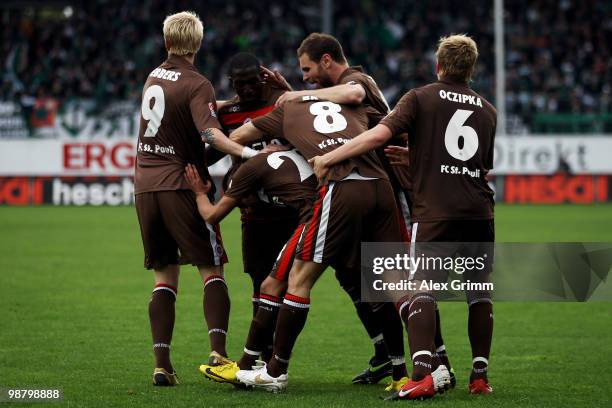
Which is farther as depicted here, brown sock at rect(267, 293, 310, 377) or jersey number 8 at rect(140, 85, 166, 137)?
jersey number 8 at rect(140, 85, 166, 137)

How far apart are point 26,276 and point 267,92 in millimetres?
7259

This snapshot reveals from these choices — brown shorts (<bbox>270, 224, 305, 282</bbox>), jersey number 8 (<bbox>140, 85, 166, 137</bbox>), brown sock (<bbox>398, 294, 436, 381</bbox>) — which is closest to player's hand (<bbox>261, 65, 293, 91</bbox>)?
jersey number 8 (<bbox>140, 85, 166, 137</bbox>)

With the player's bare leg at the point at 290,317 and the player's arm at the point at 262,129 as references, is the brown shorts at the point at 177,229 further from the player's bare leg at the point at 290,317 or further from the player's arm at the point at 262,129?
the player's bare leg at the point at 290,317

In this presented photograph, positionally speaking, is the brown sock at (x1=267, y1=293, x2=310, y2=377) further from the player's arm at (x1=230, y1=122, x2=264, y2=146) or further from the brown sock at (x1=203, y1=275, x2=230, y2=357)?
the player's arm at (x1=230, y1=122, x2=264, y2=146)

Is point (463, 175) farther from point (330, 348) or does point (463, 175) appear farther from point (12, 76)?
point (12, 76)

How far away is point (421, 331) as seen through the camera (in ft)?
21.7

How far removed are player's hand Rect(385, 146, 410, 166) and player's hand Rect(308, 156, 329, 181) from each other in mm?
586

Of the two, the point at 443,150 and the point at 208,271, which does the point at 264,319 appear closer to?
the point at 208,271

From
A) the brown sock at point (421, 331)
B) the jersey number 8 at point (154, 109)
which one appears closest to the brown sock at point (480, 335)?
the brown sock at point (421, 331)

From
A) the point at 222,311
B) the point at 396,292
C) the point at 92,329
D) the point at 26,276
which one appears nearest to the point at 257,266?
the point at 222,311

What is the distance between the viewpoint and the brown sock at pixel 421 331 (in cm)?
656

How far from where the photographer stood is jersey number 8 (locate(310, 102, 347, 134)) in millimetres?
7004

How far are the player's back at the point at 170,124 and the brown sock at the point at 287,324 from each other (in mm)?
1097

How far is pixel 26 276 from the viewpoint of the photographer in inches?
551
